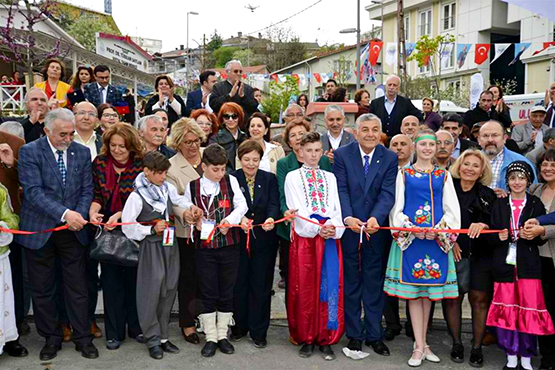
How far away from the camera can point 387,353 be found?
4.91 meters

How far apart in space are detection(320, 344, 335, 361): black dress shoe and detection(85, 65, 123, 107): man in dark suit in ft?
16.2

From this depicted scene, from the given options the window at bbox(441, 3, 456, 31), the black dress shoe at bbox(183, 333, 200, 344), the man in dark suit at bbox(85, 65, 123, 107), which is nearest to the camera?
the black dress shoe at bbox(183, 333, 200, 344)

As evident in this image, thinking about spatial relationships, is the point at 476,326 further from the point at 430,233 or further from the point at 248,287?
the point at 248,287

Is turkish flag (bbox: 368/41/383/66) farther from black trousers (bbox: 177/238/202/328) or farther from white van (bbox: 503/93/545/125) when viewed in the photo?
black trousers (bbox: 177/238/202/328)

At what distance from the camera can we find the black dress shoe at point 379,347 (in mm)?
4918

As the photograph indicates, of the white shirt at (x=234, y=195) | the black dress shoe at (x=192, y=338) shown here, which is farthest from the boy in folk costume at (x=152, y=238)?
the black dress shoe at (x=192, y=338)

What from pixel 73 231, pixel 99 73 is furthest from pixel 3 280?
pixel 99 73

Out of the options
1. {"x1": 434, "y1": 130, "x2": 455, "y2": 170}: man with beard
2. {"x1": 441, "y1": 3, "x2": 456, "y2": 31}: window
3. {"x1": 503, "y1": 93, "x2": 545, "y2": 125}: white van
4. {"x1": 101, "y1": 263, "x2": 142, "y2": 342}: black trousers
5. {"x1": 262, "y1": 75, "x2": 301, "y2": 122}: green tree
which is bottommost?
{"x1": 101, "y1": 263, "x2": 142, "y2": 342}: black trousers

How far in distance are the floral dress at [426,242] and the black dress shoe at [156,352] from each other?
2.16m

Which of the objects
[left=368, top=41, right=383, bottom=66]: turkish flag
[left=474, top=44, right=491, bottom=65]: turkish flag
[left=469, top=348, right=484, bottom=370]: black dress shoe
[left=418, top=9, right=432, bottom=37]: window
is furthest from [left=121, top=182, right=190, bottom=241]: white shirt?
[left=418, top=9, right=432, bottom=37]: window

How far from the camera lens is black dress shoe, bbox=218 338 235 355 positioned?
4.90 meters

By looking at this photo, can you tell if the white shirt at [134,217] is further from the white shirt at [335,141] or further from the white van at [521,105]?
the white van at [521,105]

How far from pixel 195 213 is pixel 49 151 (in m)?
1.43

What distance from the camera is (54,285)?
4.88m
